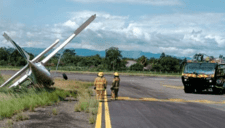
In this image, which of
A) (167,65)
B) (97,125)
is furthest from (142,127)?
(167,65)

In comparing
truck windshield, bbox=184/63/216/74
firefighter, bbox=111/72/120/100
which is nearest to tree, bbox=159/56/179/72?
truck windshield, bbox=184/63/216/74

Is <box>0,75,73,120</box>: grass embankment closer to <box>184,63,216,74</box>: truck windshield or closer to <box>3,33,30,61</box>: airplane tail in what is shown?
<box>3,33,30,61</box>: airplane tail

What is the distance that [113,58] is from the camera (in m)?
76.6

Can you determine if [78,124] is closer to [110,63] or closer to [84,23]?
[84,23]

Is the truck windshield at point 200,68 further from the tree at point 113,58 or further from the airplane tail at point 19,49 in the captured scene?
the tree at point 113,58

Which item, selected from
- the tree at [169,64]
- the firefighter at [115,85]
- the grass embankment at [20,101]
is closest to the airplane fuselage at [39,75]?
the grass embankment at [20,101]

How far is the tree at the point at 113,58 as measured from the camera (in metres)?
75.4

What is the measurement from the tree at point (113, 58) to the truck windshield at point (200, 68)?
5488 cm

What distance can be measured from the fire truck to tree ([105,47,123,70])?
180 feet

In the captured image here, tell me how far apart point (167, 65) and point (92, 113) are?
73444 millimetres

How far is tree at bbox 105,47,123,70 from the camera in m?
75.4

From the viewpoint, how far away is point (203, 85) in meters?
19.6

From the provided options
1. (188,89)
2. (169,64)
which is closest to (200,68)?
(188,89)

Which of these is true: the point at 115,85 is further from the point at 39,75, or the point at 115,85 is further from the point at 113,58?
the point at 113,58
